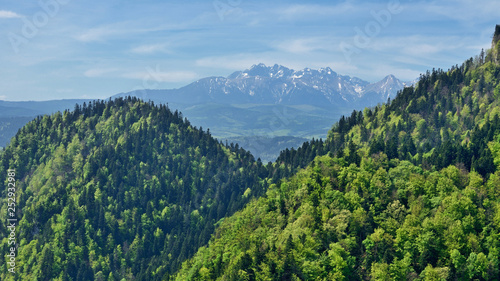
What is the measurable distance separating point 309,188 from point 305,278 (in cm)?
4573

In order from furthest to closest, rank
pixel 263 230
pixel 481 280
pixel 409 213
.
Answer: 1. pixel 263 230
2. pixel 409 213
3. pixel 481 280

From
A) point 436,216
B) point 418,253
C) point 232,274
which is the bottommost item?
point 232,274

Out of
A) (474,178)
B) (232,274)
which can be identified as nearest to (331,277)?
(232,274)

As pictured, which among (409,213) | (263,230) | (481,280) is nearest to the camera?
(481,280)

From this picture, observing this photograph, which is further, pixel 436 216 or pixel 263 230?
pixel 263 230

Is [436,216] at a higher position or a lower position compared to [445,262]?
higher

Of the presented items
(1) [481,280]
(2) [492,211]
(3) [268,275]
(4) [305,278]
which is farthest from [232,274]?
(2) [492,211]

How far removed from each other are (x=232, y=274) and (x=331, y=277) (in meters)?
30.2

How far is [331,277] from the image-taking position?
491 ft

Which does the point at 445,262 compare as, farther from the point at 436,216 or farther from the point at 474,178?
the point at 474,178

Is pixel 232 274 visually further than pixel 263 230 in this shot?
No

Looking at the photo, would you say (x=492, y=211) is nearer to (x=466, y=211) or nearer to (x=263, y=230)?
(x=466, y=211)

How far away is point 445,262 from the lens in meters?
149

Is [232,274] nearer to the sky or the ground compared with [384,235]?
nearer to the ground
